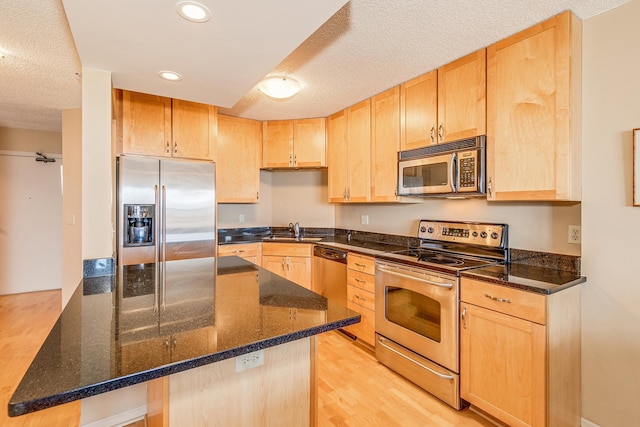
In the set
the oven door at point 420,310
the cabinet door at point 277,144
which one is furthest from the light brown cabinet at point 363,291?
the cabinet door at point 277,144

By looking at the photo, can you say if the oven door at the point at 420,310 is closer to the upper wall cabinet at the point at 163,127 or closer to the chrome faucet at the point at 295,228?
the chrome faucet at the point at 295,228

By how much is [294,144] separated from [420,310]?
2.43 metres

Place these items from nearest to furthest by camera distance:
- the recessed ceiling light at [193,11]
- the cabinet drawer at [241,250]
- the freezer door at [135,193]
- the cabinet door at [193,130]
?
the recessed ceiling light at [193,11] → the freezer door at [135,193] → the cabinet door at [193,130] → the cabinet drawer at [241,250]

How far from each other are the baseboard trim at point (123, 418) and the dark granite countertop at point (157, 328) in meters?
0.77

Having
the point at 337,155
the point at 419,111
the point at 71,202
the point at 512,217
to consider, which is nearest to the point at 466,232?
the point at 512,217

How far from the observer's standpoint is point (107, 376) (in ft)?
2.52

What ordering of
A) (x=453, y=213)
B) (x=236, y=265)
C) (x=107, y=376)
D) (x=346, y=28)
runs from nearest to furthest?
(x=107, y=376) < (x=346, y=28) < (x=236, y=265) < (x=453, y=213)

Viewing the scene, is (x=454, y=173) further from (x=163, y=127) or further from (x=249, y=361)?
(x=163, y=127)

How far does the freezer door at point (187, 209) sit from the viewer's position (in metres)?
2.84

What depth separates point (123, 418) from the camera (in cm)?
180

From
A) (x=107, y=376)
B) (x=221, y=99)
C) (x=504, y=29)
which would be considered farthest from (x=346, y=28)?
(x=107, y=376)

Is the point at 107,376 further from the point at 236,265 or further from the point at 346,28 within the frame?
the point at 346,28

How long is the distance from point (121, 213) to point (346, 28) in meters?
2.28

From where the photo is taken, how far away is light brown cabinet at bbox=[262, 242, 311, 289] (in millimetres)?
3580
